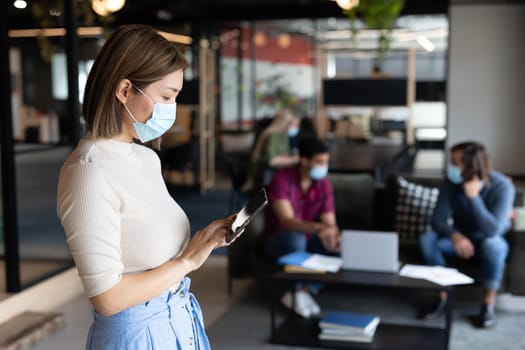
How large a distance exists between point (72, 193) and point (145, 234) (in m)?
0.22

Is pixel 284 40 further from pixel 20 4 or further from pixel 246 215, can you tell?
pixel 246 215

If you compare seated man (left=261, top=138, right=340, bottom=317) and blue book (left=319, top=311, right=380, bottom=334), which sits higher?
seated man (left=261, top=138, right=340, bottom=317)

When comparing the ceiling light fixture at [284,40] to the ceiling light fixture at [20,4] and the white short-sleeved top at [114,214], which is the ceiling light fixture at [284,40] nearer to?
the ceiling light fixture at [20,4]

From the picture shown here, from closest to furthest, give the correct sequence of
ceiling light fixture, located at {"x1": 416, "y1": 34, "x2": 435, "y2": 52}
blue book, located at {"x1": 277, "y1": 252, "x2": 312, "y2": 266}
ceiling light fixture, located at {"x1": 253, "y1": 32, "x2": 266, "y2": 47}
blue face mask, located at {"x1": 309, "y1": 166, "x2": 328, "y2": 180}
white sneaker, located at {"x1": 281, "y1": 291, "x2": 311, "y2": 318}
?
blue book, located at {"x1": 277, "y1": 252, "x2": 312, "y2": 266} < white sneaker, located at {"x1": 281, "y1": 291, "x2": 311, "y2": 318} < blue face mask, located at {"x1": 309, "y1": 166, "x2": 328, "y2": 180} < ceiling light fixture, located at {"x1": 416, "y1": 34, "x2": 435, "y2": 52} < ceiling light fixture, located at {"x1": 253, "y1": 32, "x2": 266, "y2": 47}

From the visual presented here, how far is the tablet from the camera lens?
68.4 inches

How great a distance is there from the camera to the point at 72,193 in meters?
1.52

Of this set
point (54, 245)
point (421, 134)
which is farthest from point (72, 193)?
point (421, 134)

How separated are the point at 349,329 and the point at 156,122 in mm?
2954

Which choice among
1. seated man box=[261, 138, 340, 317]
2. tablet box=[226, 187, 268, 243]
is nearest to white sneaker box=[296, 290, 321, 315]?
seated man box=[261, 138, 340, 317]

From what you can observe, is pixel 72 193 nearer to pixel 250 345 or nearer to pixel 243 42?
pixel 250 345

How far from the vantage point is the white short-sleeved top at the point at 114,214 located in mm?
1510

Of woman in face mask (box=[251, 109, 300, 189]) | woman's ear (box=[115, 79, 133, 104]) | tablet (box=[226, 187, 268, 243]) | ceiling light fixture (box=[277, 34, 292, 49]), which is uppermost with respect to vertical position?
ceiling light fixture (box=[277, 34, 292, 49])

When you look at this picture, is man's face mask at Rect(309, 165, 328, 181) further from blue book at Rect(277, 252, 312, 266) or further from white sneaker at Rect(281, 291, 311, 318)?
white sneaker at Rect(281, 291, 311, 318)

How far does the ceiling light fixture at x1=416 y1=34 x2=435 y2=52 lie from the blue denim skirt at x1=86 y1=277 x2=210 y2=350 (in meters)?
9.50
